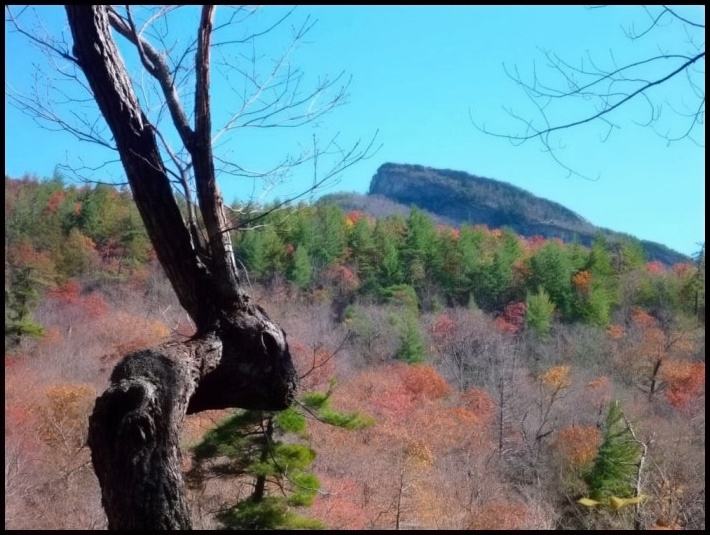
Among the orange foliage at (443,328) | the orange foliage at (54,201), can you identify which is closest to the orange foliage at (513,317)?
the orange foliage at (443,328)

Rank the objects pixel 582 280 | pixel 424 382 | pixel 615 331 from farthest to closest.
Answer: pixel 582 280 → pixel 615 331 → pixel 424 382

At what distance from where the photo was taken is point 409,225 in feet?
128

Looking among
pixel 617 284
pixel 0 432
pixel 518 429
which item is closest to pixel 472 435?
pixel 518 429

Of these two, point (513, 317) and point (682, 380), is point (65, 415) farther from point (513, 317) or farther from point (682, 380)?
point (513, 317)

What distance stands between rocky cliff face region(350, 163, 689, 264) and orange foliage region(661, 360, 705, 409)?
38.2ft

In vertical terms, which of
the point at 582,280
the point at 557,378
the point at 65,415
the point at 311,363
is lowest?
the point at 65,415

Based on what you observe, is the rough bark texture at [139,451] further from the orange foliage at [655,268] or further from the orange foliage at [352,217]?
the orange foliage at [352,217]

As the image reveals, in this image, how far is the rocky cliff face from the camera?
43.3m

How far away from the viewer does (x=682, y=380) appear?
2392 cm

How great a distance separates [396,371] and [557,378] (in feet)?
19.8

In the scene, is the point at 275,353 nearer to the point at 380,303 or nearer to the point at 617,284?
the point at 380,303

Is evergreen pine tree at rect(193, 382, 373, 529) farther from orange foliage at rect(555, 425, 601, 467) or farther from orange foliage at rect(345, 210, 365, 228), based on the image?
orange foliage at rect(345, 210, 365, 228)

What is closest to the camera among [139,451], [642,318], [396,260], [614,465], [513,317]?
[139,451]

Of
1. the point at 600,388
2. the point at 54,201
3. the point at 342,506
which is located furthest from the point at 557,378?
the point at 54,201
